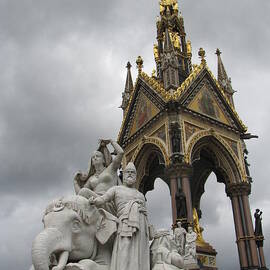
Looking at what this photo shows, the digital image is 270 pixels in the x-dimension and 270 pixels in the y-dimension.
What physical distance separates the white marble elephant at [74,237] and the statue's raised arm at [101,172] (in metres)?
0.66

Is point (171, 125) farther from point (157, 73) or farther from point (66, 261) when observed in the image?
point (66, 261)

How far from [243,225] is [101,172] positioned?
16.6 metres

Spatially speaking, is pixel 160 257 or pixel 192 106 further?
pixel 192 106

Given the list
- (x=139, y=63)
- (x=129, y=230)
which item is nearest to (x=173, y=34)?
(x=139, y=63)

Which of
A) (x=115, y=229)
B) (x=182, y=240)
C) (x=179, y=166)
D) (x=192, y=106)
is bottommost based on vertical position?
(x=115, y=229)

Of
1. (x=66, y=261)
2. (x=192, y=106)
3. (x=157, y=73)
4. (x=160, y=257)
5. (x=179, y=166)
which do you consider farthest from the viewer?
(x=157, y=73)

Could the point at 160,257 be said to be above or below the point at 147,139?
below

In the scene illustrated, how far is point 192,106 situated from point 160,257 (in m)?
17.4

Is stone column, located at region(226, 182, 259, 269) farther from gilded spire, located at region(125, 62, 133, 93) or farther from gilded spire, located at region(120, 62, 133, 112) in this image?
gilded spire, located at region(125, 62, 133, 93)

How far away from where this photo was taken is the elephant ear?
357 centimetres

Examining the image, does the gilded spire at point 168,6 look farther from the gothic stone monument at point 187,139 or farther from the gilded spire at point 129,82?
the gilded spire at point 129,82

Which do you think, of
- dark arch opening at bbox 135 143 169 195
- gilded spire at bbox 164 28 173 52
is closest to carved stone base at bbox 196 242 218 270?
dark arch opening at bbox 135 143 169 195

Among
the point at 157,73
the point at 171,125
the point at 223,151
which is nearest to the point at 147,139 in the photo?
the point at 171,125

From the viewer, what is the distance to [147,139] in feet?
68.4
